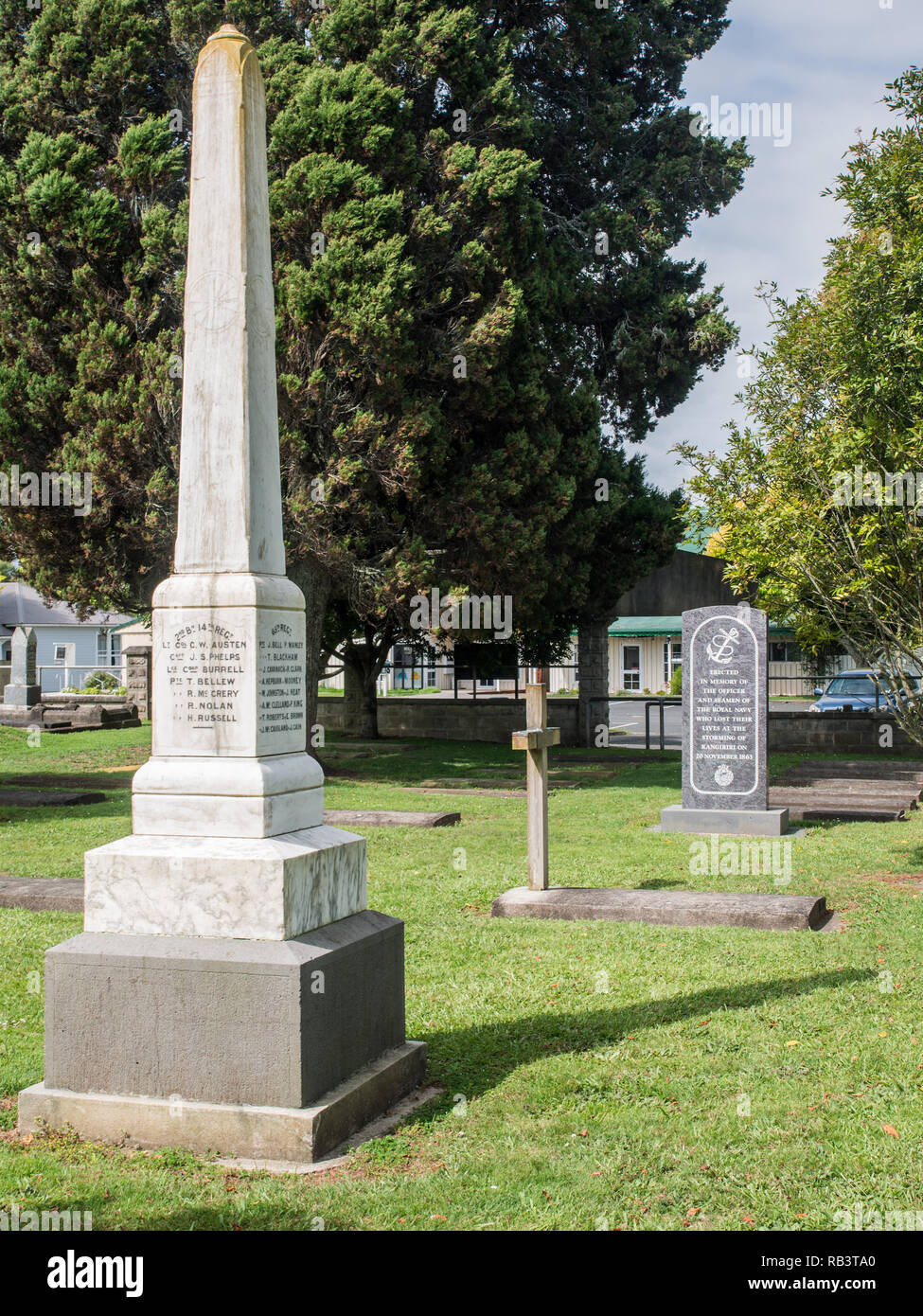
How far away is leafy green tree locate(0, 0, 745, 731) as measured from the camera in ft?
48.6

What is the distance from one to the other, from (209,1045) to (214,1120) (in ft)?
0.84

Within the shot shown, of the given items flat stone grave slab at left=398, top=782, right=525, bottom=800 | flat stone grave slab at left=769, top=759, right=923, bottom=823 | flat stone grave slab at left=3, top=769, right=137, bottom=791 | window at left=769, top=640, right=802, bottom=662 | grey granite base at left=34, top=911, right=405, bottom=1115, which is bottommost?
flat stone grave slab at left=398, top=782, right=525, bottom=800

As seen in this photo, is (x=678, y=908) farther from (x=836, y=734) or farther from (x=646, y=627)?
(x=646, y=627)

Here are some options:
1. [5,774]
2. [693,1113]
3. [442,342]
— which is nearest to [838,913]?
[693,1113]

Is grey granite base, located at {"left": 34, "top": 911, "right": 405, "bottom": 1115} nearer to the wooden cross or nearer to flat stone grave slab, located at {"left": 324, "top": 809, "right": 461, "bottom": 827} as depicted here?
the wooden cross

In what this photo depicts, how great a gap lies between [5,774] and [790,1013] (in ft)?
46.7

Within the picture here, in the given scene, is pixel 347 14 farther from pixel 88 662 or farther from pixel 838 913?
pixel 88 662

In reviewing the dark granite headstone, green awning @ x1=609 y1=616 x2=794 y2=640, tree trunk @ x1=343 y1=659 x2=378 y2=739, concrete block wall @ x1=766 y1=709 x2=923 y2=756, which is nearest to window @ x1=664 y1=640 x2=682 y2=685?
green awning @ x1=609 y1=616 x2=794 y2=640

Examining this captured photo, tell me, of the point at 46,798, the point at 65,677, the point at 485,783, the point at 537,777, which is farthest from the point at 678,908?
the point at 65,677

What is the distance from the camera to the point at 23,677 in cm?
2752

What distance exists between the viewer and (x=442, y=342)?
15562mm

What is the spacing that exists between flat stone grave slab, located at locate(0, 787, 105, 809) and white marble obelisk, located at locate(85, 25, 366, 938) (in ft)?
32.2

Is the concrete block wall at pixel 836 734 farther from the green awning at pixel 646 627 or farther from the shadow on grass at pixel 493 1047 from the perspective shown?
the green awning at pixel 646 627

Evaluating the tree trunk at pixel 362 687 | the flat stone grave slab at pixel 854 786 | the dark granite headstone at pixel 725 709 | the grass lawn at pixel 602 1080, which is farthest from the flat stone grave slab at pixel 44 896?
the tree trunk at pixel 362 687
